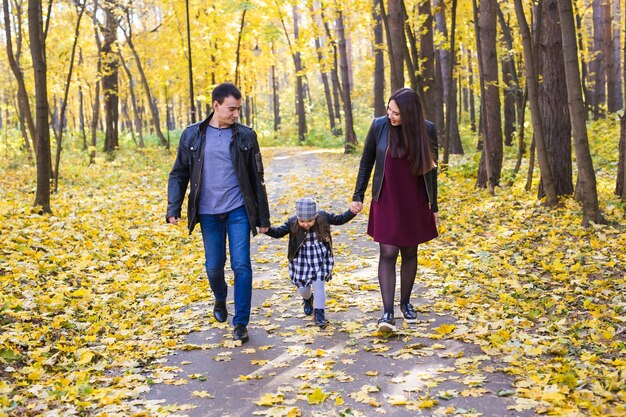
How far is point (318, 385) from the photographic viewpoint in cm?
450

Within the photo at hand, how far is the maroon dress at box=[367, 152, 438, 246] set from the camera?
5387 millimetres

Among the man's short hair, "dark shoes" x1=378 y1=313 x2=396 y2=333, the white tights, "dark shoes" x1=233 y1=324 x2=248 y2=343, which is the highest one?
the man's short hair

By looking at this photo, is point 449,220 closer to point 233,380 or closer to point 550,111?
point 550,111

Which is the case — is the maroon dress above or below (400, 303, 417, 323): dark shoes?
above

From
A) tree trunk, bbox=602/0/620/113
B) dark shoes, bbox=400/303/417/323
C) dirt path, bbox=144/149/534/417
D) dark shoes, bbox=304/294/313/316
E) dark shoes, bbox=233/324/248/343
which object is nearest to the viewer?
dirt path, bbox=144/149/534/417

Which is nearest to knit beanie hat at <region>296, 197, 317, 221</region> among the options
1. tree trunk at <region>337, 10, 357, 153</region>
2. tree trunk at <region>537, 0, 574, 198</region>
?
tree trunk at <region>537, 0, 574, 198</region>

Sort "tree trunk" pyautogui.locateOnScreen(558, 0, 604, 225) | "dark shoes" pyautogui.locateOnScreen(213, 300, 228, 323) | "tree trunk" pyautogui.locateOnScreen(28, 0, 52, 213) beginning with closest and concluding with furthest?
1. "dark shoes" pyautogui.locateOnScreen(213, 300, 228, 323)
2. "tree trunk" pyautogui.locateOnScreen(558, 0, 604, 225)
3. "tree trunk" pyautogui.locateOnScreen(28, 0, 52, 213)

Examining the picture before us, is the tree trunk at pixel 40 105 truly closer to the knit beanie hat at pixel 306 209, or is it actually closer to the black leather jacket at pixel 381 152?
the knit beanie hat at pixel 306 209

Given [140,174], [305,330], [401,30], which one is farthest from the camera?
[140,174]

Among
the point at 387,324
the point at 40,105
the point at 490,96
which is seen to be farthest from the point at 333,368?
the point at 490,96

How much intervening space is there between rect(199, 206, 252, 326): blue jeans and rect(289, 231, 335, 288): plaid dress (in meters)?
0.45

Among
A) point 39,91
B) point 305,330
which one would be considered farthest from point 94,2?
point 305,330

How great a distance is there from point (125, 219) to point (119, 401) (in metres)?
8.06

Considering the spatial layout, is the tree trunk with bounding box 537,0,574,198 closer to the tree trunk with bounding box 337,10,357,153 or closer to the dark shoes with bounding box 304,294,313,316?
the dark shoes with bounding box 304,294,313,316
